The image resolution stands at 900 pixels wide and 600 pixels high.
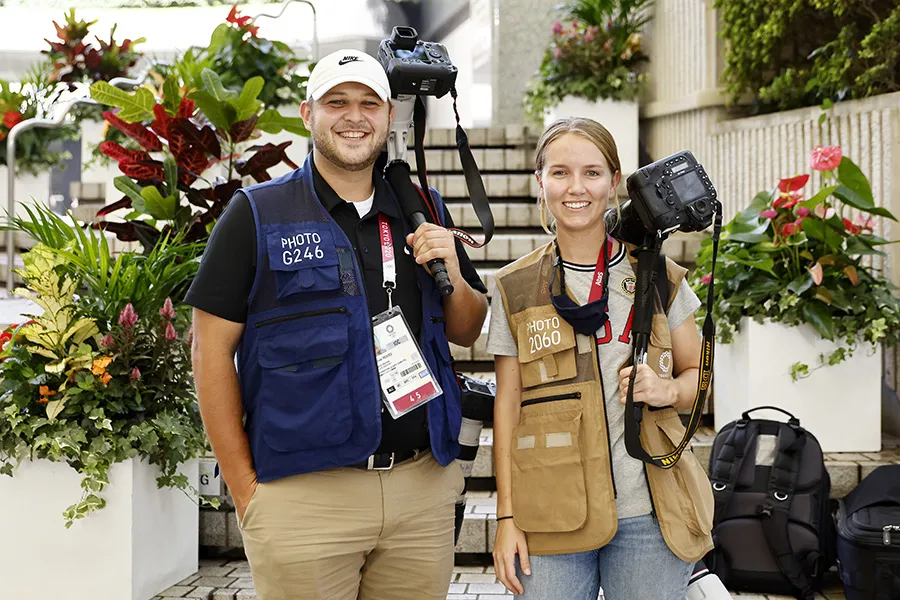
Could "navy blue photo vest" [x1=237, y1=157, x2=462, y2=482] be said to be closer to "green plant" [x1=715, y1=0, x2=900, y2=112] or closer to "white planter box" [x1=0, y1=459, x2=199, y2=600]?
"white planter box" [x1=0, y1=459, x2=199, y2=600]

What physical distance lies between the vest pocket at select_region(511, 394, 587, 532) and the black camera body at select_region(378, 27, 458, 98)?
0.58 meters

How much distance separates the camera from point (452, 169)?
18.3ft

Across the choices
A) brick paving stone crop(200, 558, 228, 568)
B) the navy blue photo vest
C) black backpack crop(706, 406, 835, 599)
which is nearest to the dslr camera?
the navy blue photo vest

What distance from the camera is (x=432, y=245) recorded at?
5.03 feet

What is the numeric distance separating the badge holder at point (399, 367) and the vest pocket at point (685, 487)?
15.3 inches

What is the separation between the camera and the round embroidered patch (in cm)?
152

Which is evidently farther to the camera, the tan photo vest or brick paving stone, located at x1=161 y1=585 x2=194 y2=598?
brick paving stone, located at x1=161 y1=585 x2=194 y2=598

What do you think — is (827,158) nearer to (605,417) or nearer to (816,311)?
(816,311)

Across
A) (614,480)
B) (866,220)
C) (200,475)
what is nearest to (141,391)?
(200,475)

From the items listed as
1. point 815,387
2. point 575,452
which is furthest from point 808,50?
point 575,452

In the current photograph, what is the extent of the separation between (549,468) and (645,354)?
0.79ft

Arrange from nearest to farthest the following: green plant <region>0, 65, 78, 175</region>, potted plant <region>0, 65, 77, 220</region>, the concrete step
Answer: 1. green plant <region>0, 65, 78, 175</region>
2. potted plant <region>0, 65, 77, 220</region>
3. the concrete step

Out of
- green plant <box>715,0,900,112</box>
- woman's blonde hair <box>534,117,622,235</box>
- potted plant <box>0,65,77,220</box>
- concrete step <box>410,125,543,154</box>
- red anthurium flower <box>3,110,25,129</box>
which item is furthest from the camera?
concrete step <box>410,125,543,154</box>

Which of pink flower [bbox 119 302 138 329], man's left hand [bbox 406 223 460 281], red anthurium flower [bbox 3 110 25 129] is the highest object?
red anthurium flower [bbox 3 110 25 129]
